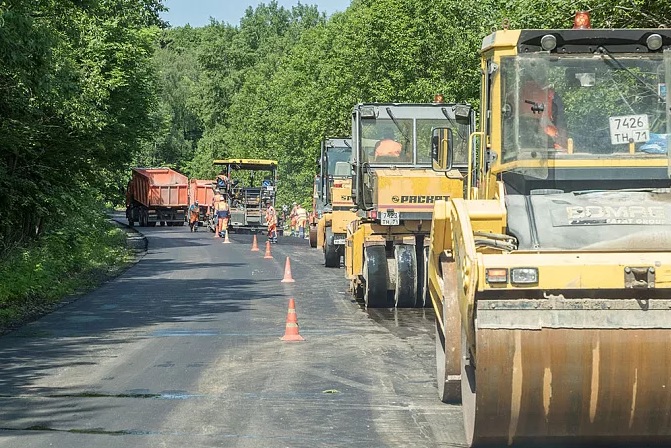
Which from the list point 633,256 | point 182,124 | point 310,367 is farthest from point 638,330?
point 182,124

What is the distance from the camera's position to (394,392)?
1065cm

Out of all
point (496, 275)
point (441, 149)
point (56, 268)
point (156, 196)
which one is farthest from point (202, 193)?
point (496, 275)

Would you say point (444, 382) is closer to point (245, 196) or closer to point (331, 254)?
point (331, 254)

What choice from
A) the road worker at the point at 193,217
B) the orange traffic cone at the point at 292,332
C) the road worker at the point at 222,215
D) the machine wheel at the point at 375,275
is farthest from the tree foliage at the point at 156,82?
the road worker at the point at 193,217

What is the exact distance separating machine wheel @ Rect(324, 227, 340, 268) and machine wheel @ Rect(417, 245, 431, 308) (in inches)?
420

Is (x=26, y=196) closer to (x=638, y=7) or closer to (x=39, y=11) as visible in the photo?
(x=39, y=11)

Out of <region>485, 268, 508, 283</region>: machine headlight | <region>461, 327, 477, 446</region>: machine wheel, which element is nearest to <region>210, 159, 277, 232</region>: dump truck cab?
<region>461, 327, 477, 446</region>: machine wheel

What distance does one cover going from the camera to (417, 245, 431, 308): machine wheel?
18.6 metres

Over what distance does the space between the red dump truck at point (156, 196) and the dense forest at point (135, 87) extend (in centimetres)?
689

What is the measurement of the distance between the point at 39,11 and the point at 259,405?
1063cm

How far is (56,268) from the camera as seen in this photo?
2430 cm

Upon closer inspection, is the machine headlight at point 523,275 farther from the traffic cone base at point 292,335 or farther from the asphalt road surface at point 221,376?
the traffic cone base at point 292,335

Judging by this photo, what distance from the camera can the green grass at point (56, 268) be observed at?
19375mm

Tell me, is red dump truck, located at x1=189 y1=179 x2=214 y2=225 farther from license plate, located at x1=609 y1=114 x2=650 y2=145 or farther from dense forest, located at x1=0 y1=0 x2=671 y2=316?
license plate, located at x1=609 y1=114 x2=650 y2=145
